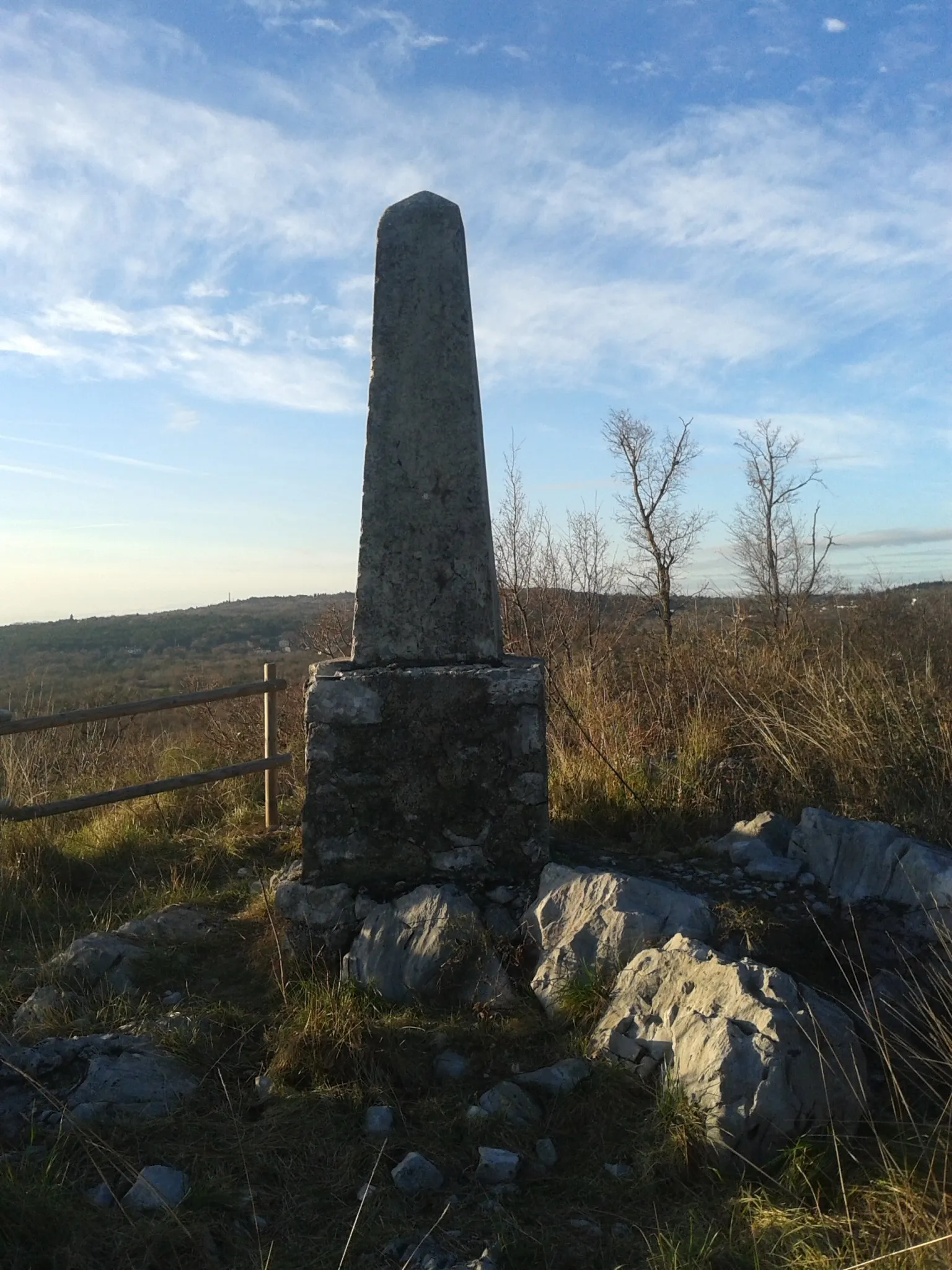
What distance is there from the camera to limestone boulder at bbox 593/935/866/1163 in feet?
7.77

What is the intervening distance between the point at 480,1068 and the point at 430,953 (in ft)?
1.80

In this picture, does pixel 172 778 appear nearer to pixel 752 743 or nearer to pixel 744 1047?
pixel 752 743

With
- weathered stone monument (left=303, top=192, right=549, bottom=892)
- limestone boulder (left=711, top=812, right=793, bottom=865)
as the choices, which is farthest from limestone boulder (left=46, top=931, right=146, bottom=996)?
limestone boulder (left=711, top=812, right=793, bottom=865)

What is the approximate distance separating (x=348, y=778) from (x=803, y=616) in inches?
279

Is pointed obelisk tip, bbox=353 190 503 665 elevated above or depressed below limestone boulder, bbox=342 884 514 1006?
above

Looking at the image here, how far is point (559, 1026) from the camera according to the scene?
118 inches

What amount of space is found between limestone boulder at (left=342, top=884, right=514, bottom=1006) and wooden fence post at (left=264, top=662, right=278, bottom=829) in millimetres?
2337

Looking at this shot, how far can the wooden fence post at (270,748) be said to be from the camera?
19.2ft

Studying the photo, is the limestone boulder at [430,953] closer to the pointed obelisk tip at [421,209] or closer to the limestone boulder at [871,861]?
the limestone boulder at [871,861]

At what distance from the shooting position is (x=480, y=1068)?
2881 millimetres

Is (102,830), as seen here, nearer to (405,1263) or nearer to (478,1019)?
(478,1019)

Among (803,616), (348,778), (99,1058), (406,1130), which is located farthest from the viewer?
(803,616)

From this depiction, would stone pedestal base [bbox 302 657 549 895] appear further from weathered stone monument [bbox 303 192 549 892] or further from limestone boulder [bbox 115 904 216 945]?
limestone boulder [bbox 115 904 216 945]

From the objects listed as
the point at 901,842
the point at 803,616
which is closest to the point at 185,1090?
the point at 901,842
